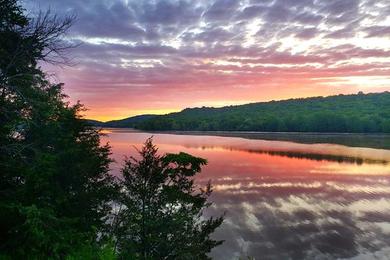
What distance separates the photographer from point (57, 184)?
1683 centimetres

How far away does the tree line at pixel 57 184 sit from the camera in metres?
11.3

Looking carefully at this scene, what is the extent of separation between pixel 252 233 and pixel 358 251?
7551 millimetres

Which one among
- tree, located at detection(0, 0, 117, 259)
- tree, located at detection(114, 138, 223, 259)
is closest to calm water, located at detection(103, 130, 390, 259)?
tree, located at detection(114, 138, 223, 259)

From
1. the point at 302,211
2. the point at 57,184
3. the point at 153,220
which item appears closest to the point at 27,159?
the point at 57,184

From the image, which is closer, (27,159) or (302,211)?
(27,159)

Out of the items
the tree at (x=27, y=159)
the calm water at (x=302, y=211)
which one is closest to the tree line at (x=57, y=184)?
the tree at (x=27, y=159)

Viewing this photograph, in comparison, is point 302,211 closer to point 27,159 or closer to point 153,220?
point 153,220

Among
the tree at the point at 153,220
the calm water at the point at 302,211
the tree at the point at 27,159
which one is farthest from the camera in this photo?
the calm water at the point at 302,211

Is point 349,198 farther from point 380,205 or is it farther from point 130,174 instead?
point 130,174

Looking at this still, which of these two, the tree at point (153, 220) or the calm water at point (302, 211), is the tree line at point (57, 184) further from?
the calm water at point (302, 211)

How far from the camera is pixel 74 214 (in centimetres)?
1725

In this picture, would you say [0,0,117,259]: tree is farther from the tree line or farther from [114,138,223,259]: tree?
[114,138,223,259]: tree

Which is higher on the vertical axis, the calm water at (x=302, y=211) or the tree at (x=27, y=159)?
the tree at (x=27, y=159)

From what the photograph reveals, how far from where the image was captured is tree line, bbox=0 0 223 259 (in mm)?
11258
